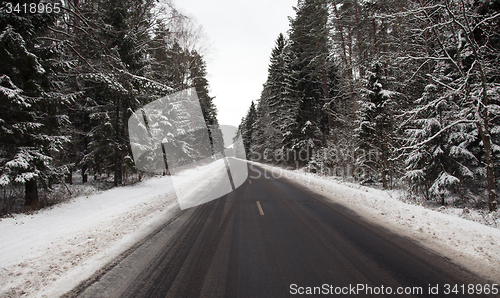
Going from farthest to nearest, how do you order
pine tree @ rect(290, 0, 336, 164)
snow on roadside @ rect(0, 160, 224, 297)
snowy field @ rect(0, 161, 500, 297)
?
pine tree @ rect(290, 0, 336, 164) → snowy field @ rect(0, 161, 500, 297) → snow on roadside @ rect(0, 160, 224, 297)

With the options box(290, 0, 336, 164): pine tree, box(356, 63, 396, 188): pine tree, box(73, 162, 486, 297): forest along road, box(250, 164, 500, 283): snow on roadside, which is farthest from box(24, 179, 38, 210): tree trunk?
box(290, 0, 336, 164): pine tree

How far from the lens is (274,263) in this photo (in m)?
3.48

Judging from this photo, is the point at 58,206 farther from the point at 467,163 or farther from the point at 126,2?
the point at 467,163

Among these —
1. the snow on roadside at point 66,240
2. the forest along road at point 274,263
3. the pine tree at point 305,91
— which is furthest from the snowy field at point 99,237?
the pine tree at point 305,91

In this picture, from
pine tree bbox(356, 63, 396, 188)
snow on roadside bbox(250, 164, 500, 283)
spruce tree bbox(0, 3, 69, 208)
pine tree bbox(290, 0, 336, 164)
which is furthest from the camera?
pine tree bbox(290, 0, 336, 164)

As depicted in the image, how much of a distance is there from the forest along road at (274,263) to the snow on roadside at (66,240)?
18.4 inches

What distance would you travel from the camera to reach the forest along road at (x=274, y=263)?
9.36ft

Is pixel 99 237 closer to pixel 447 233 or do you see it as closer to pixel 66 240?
pixel 66 240

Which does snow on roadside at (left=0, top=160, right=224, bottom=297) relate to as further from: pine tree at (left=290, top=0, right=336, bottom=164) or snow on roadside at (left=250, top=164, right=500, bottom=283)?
pine tree at (left=290, top=0, right=336, bottom=164)

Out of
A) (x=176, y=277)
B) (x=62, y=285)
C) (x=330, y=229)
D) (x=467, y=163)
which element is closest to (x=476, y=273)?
(x=330, y=229)

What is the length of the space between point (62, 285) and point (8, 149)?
6687 mm

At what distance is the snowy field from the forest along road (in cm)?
41

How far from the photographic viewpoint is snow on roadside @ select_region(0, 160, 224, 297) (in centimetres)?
312

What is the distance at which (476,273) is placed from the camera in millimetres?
3125
